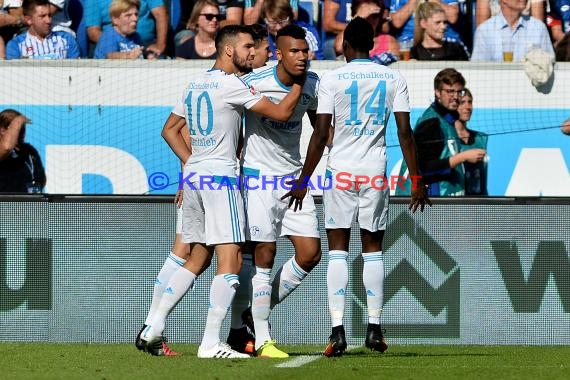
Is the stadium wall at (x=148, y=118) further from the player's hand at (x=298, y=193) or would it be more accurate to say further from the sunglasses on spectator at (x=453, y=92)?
the player's hand at (x=298, y=193)

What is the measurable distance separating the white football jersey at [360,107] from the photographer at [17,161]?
16.5ft

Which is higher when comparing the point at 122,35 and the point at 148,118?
the point at 122,35

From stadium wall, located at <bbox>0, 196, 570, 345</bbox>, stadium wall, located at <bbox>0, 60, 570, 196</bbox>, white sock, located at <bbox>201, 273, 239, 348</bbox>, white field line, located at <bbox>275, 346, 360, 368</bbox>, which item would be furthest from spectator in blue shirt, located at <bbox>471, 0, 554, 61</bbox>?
white sock, located at <bbox>201, 273, 239, 348</bbox>

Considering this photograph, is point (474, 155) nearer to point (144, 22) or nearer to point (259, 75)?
point (144, 22)

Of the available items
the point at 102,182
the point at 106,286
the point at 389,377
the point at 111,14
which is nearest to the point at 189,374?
the point at 389,377

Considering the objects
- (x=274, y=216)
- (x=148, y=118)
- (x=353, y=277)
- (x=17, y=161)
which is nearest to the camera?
(x=274, y=216)

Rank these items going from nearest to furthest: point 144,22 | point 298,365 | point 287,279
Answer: point 298,365, point 287,279, point 144,22

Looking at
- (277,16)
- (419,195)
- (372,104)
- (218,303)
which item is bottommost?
(218,303)

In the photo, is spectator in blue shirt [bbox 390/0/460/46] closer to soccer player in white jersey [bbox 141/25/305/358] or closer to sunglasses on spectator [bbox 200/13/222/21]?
sunglasses on spectator [bbox 200/13/222/21]

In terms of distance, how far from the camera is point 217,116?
8.33 m

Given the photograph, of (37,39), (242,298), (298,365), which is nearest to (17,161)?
(37,39)

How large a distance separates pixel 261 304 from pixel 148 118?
16.4 feet

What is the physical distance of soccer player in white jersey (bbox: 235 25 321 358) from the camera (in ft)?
28.7

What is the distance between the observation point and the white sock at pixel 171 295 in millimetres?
8578
